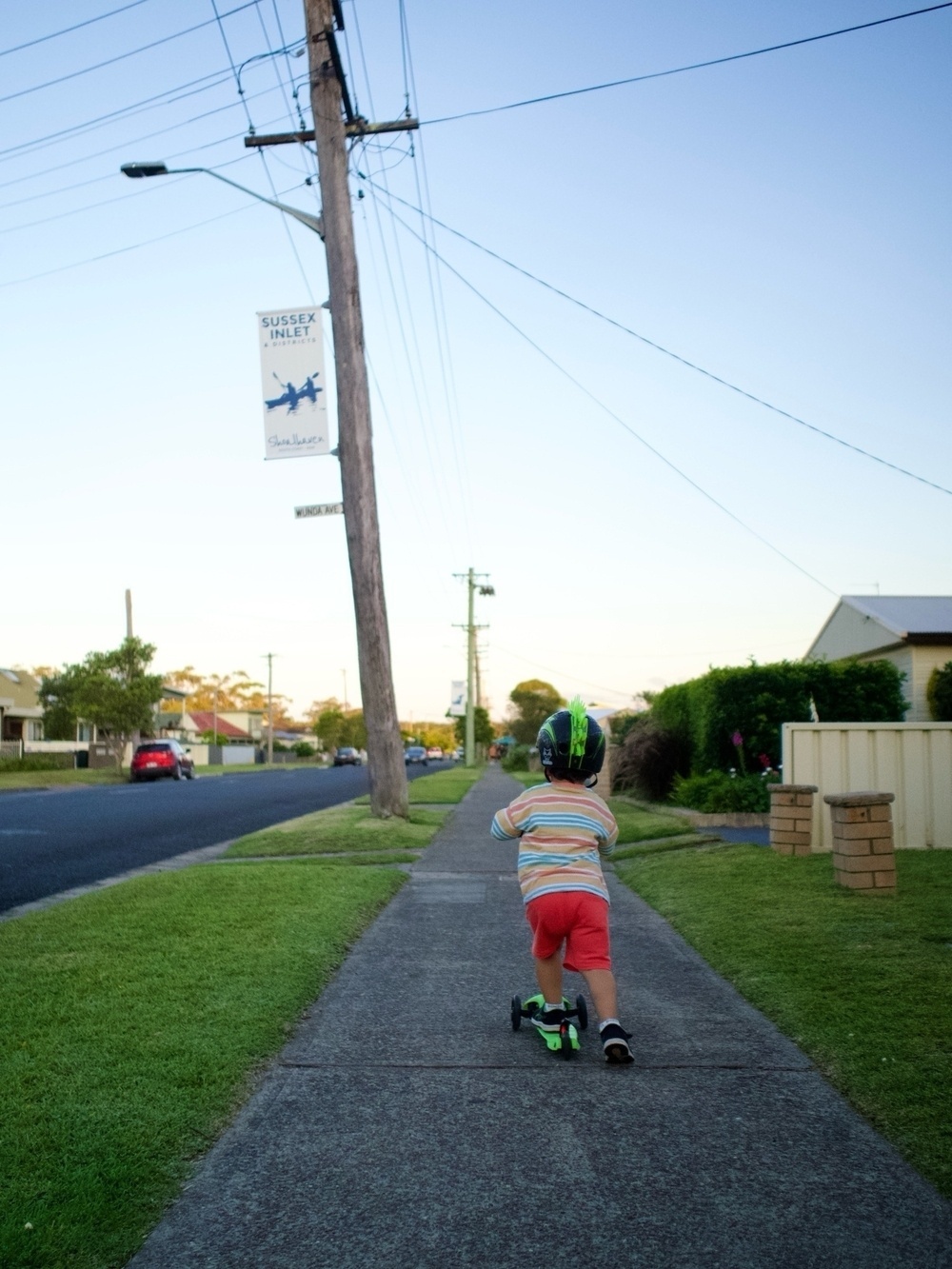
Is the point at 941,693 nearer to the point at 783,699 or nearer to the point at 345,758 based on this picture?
the point at 783,699

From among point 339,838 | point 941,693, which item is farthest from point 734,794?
point 941,693

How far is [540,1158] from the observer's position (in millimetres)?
3520

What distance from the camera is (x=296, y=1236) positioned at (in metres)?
2.99

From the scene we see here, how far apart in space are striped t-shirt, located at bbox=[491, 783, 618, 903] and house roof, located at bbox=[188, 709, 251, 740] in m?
113

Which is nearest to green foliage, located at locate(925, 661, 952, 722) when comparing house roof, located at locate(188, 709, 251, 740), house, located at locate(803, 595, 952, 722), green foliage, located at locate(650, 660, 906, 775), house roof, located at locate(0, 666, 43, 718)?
house, located at locate(803, 595, 952, 722)

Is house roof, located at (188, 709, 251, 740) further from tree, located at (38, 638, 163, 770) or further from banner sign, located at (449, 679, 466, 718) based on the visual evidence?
tree, located at (38, 638, 163, 770)

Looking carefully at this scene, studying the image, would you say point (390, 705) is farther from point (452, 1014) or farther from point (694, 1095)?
point (694, 1095)

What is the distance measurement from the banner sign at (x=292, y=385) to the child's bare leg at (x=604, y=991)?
33.3 ft

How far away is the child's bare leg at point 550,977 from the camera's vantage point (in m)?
4.89

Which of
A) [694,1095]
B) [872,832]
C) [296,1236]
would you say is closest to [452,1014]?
[694,1095]

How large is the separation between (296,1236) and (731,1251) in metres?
1.11

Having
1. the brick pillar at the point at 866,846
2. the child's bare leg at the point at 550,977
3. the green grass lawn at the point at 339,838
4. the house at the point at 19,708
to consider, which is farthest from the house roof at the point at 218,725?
the child's bare leg at the point at 550,977

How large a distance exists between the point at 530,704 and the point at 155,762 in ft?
223

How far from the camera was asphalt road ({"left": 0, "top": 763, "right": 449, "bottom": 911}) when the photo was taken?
11.1 metres
